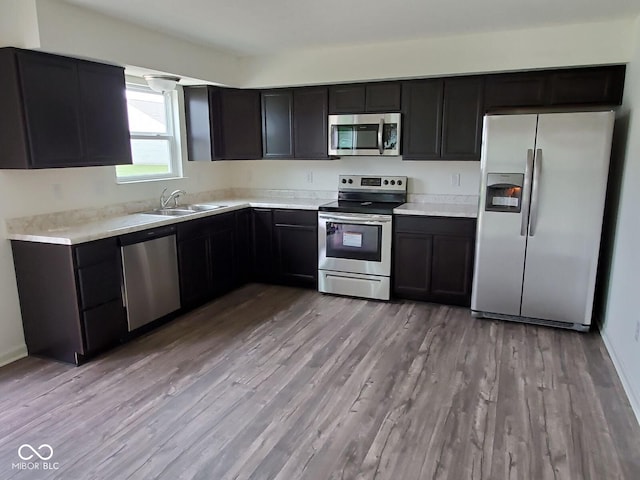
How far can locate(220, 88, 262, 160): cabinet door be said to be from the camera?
4.90m

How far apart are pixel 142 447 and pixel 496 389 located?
2.11 meters

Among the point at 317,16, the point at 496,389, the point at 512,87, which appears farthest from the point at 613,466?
the point at 317,16

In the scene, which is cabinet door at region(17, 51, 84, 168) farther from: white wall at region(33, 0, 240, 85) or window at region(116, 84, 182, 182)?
window at region(116, 84, 182, 182)

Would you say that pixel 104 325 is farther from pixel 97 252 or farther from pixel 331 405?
pixel 331 405

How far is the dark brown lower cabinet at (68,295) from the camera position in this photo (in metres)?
3.10

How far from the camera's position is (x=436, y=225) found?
13.7 ft

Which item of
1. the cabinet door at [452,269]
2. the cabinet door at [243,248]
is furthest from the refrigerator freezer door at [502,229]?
the cabinet door at [243,248]

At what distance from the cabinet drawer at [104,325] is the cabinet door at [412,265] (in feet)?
8.19

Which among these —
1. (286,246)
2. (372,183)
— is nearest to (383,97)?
(372,183)

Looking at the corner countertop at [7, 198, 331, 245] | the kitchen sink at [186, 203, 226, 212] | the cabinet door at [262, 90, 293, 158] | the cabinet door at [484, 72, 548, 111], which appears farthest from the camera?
the cabinet door at [262, 90, 293, 158]

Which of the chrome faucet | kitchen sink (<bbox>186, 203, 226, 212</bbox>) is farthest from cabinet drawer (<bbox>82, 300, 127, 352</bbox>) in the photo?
kitchen sink (<bbox>186, 203, 226, 212</bbox>)

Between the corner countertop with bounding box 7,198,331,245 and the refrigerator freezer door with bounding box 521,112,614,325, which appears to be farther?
the refrigerator freezer door with bounding box 521,112,614,325

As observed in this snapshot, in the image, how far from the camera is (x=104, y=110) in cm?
342

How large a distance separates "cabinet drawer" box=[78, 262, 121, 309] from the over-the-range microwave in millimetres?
2447
